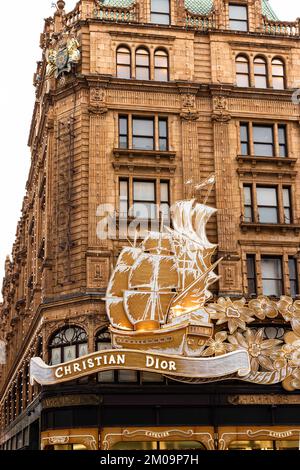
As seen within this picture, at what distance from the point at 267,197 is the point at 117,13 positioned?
13739 millimetres

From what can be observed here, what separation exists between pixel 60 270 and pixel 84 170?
5.51 metres

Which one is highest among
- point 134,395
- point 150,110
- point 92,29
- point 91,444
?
point 92,29

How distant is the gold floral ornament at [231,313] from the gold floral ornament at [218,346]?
2.25 feet

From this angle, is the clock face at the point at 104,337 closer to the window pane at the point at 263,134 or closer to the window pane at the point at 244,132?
the window pane at the point at 244,132

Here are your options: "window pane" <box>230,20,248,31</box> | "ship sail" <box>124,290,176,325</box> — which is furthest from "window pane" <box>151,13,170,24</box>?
Result: "ship sail" <box>124,290,176,325</box>

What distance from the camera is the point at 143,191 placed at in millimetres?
40125

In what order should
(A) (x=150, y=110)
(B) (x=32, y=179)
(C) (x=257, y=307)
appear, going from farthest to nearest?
(B) (x=32, y=179) < (A) (x=150, y=110) < (C) (x=257, y=307)

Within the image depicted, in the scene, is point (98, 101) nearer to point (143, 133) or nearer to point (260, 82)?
point (143, 133)

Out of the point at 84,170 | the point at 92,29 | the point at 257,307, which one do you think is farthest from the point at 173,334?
the point at 92,29

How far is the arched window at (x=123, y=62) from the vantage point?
138 ft

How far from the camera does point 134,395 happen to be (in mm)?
35562

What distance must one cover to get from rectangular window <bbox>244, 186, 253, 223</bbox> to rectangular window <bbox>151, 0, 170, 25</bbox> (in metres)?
11.1

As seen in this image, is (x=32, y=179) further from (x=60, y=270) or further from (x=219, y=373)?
(x=219, y=373)

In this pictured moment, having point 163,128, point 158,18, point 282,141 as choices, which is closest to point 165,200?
point 163,128
